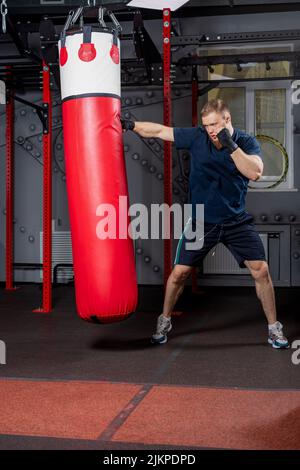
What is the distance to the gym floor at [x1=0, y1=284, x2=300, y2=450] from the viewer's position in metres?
2.20

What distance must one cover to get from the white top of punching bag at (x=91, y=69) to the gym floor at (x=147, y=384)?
146cm

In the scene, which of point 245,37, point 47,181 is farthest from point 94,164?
point 245,37

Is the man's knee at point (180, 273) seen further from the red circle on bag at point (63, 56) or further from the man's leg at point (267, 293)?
the red circle on bag at point (63, 56)

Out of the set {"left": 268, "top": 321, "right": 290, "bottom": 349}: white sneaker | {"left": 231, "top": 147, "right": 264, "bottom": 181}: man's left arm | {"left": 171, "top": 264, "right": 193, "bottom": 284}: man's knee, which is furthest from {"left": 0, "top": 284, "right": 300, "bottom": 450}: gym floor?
{"left": 231, "top": 147, "right": 264, "bottom": 181}: man's left arm

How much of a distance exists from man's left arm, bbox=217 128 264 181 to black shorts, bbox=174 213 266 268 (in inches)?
14.4

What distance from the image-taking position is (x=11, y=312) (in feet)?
17.0

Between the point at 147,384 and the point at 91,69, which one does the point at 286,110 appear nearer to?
the point at 91,69

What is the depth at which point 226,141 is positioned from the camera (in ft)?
10.9

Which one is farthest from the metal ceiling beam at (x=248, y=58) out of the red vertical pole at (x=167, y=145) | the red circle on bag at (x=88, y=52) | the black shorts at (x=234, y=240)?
the red circle on bag at (x=88, y=52)

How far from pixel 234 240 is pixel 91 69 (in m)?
1.35

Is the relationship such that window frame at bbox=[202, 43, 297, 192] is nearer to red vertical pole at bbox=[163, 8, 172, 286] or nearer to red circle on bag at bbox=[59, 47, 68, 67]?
red vertical pole at bbox=[163, 8, 172, 286]
